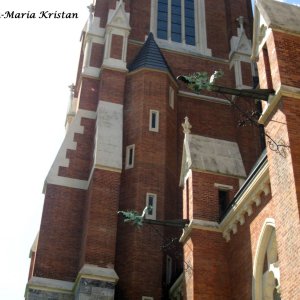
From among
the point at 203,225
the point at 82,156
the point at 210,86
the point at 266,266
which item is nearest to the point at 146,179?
the point at 82,156

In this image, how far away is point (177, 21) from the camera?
3231 centimetres

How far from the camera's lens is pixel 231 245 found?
15062 mm

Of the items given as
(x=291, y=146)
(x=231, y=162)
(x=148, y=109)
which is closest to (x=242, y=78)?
(x=148, y=109)

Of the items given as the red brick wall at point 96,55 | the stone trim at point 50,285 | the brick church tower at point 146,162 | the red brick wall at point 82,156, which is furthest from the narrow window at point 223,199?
the red brick wall at point 96,55

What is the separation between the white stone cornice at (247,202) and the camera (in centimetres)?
1304

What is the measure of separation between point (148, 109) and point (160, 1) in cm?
1033

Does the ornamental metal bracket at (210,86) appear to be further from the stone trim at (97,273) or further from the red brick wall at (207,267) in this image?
the stone trim at (97,273)

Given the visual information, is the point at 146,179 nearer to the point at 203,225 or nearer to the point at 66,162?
the point at 66,162

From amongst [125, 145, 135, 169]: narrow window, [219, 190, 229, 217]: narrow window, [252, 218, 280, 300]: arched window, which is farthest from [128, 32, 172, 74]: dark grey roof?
[252, 218, 280, 300]: arched window

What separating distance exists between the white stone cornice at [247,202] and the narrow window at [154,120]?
31.3ft

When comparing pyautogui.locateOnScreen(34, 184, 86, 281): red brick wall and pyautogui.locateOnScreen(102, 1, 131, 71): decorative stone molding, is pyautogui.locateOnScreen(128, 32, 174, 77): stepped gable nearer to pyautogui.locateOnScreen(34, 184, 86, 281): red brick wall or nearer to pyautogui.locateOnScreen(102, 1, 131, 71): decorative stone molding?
pyautogui.locateOnScreen(102, 1, 131, 71): decorative stone molding

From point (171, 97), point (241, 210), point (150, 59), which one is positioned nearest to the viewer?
point (241, 210)

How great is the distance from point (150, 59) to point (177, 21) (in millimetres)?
6436

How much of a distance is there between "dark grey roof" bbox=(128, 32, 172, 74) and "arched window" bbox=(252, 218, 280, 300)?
14602 mm
